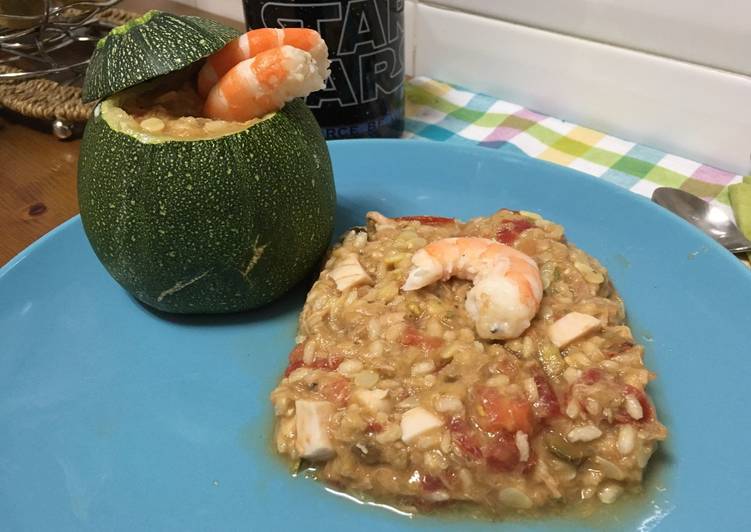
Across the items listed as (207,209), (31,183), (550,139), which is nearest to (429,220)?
(207,209)

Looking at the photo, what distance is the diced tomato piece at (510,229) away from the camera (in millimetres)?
1208

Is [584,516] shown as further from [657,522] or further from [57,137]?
[57,137]

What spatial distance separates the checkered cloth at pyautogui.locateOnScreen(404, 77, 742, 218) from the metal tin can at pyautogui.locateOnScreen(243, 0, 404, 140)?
0.94 feet

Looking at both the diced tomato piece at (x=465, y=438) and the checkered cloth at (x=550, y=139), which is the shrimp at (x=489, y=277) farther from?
the checkered cloth at (x=550, y=139)

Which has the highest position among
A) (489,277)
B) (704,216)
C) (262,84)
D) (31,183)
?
(262,84)

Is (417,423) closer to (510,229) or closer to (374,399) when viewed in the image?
(374,399)

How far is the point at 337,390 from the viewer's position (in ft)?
3.26

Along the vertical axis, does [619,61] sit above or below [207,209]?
below

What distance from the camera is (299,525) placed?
93 centimetres

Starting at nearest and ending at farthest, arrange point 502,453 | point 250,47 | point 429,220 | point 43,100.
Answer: point 502,453 < point 250,47 < point 429,220 < point 43,100

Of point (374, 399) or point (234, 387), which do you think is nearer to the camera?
point (374, 399)

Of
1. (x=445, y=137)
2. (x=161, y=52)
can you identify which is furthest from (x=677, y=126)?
(x=161, y=52)

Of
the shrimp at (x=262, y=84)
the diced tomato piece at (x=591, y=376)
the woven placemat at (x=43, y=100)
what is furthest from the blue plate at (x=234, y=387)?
the woven placemat at (x=43, y=100)

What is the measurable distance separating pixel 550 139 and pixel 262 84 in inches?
42.6
